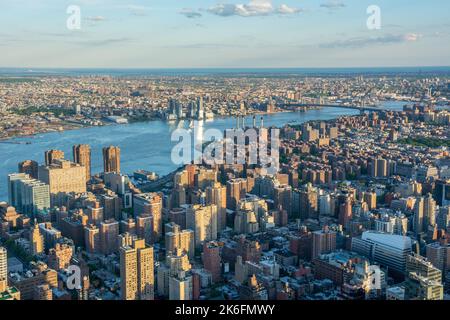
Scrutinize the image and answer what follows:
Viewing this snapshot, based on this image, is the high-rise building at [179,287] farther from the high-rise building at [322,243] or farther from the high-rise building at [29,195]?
the high-rise building at [29,195]

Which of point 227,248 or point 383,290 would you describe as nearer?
point 383,290

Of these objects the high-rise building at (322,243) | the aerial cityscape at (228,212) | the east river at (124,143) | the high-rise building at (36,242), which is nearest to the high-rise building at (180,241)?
the aerial cityscape at (228,212)

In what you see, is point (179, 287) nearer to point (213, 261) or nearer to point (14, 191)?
point (213, 261)

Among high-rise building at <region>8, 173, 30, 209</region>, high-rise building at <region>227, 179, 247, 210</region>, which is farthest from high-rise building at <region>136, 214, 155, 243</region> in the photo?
high-rise building at <region>8, 173, 30, 209</region>

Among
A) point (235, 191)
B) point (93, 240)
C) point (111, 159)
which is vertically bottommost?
point (93, 240)

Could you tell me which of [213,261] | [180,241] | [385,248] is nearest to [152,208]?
[180,241]

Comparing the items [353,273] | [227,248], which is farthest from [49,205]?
[353,273]
